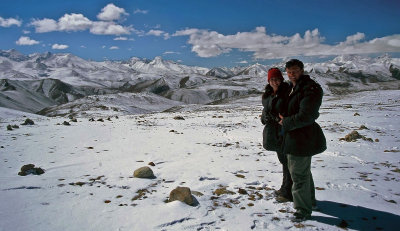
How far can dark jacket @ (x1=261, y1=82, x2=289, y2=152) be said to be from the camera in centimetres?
542

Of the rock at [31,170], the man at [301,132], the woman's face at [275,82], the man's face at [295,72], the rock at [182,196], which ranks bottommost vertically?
the rock at [182,196]

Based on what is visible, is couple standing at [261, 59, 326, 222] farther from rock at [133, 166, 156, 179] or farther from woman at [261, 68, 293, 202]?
rock at [133, 166, 156, 179]

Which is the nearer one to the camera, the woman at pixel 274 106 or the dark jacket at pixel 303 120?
the dark jacket at pixel 303 120

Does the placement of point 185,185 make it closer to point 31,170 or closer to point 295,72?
point 295,72

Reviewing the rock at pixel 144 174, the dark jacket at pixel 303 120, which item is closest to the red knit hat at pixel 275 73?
the dark jacket at pixel 303 120

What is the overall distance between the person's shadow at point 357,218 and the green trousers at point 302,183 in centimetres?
29

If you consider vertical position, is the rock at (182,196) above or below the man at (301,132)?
below

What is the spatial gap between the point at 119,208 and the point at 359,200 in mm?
5269

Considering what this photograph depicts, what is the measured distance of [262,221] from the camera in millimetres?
5270

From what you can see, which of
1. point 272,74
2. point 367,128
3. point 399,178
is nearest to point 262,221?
point 272,74

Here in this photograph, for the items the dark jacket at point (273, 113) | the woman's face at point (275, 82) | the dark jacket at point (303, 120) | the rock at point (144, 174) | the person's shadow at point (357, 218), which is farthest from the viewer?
the rock at point (144, 174)

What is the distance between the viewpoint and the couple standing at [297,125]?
4.82 metres

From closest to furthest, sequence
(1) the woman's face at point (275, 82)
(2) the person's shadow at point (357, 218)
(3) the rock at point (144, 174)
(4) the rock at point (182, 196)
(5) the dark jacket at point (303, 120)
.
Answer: (5) the dark jacket at point (303, 120) → (2) the person's shadow at point (357, 218) → (1) the woman's face at point (275, 82) → (4) the rock at point (182, 196) → (3) the rock at point (144, 174)

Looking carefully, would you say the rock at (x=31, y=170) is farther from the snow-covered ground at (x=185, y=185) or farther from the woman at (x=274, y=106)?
the woman at (x=274, y=106)
